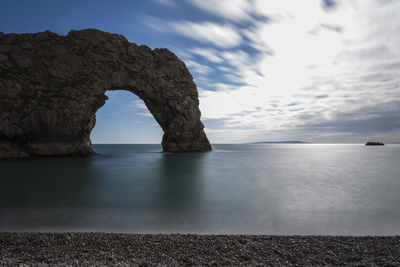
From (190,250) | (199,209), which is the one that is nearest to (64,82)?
(199,209)

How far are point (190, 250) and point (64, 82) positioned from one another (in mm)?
32456

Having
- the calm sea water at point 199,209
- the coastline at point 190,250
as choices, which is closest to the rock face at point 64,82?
the calm sea water at point 199,209

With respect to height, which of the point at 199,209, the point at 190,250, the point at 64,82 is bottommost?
the point at 199,209

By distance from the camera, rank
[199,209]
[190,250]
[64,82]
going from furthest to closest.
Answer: [64,82]
[199,209]
[190,250]

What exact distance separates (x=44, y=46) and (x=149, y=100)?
17049 mm

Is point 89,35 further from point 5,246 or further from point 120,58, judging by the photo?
point 5,246

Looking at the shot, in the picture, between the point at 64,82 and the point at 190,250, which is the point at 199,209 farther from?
the point at 64,82

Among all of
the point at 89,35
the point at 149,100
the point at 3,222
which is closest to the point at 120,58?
the point at 89,35

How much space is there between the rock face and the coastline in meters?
28.0

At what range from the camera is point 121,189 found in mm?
10719

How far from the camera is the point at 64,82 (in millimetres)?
27750

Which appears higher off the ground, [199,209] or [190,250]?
[190,250]

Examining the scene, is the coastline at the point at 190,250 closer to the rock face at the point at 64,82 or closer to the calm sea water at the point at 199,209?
the calm sea water at the point at 199,209

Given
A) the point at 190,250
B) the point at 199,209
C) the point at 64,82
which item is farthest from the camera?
the point at 64,82
